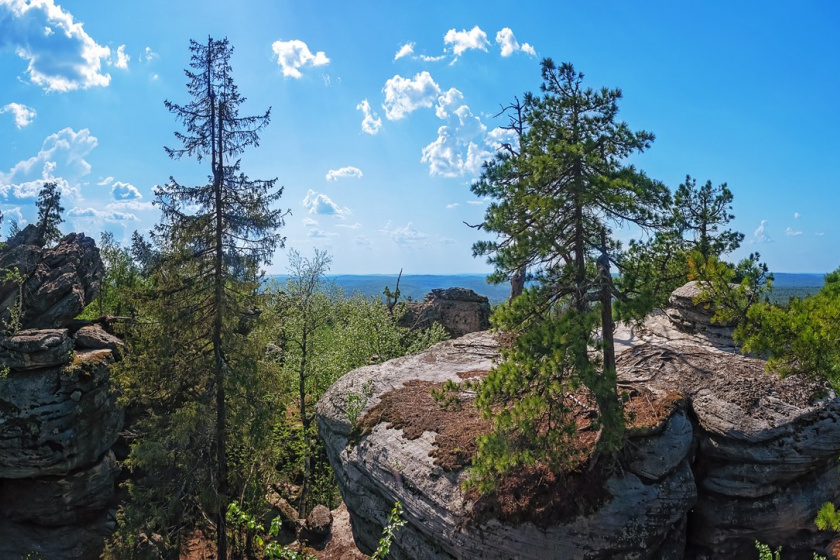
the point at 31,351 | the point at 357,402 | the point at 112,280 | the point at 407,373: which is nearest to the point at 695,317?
the point at 407,373

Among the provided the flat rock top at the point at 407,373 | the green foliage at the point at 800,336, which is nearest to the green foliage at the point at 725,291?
the green foliage at the point at 800,336

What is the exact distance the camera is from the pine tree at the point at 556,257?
8.38 m

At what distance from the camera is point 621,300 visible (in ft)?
29.6

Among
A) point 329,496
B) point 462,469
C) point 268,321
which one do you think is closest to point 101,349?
point 268,321

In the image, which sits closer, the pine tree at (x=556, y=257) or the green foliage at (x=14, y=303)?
the pine tree at (x=556, y=257)

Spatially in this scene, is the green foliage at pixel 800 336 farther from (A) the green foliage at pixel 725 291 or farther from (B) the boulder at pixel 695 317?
(B) the boulder at pixel 695 317

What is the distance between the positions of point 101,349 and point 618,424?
71.8ft

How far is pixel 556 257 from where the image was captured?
9.93m

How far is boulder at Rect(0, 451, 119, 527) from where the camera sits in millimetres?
19188

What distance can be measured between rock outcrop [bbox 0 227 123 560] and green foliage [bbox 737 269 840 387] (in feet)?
70.1

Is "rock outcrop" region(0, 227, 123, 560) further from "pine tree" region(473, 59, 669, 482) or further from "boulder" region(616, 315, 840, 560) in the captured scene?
"boulder" region(616, 315, 840, 560)

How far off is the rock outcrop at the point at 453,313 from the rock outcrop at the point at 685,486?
23.6m

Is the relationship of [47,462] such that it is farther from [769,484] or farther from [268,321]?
[769,484]

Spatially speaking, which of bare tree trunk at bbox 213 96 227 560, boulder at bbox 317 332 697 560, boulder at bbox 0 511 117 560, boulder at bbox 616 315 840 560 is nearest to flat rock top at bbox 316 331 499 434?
boulder at bbox 317 332 697 560
